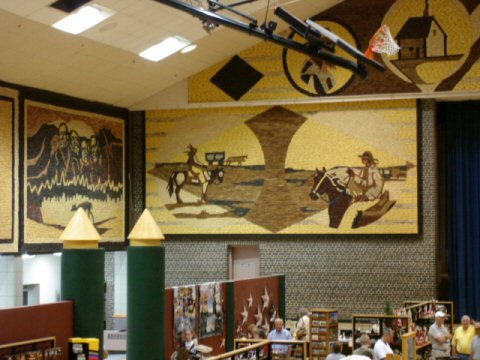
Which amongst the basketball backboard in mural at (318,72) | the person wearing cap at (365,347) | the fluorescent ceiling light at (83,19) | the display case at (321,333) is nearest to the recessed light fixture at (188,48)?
the basketball backboard in mural at (318,72)

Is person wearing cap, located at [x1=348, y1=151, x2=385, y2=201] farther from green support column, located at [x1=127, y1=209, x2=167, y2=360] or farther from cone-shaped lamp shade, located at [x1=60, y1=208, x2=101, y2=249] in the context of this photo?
cone-shaped lamp shade, located at [x1=60, y1=208, x2=101, y2=249]

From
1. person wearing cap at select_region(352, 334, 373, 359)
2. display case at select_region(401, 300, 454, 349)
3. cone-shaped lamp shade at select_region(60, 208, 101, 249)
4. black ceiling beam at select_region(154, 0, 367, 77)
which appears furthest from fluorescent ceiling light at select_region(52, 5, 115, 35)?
person wearing cap at select_region(352, 334, 373, 359)

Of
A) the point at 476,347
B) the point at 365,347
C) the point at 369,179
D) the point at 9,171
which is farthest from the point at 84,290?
the point at 369,179

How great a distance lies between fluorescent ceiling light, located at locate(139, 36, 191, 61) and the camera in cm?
2280

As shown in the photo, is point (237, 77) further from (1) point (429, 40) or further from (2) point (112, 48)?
(1) point (429, 40)

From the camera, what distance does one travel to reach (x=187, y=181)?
26188 millimetres

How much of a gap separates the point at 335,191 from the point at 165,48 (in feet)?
21.8

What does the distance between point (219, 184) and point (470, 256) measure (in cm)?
826

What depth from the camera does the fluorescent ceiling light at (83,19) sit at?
64.0 ft

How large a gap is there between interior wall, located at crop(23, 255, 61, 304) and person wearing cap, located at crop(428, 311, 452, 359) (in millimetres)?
13375

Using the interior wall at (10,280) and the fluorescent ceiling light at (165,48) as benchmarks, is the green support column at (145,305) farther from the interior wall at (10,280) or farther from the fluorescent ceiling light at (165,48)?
the fluorescent ceiling light at (165,48)

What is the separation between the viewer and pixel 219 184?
25.9 metres

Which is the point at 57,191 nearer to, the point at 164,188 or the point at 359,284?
the point at 164,188

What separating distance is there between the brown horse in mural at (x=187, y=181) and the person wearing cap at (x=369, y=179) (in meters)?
4.24
